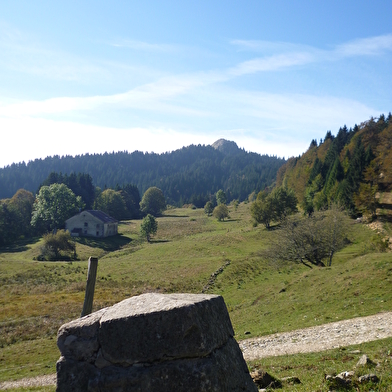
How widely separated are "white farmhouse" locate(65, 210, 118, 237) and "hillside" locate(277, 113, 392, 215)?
57.1m

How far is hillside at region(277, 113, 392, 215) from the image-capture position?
72.6 metres

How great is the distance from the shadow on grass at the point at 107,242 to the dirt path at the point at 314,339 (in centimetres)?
7344

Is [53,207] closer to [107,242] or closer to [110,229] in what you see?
[110,229]

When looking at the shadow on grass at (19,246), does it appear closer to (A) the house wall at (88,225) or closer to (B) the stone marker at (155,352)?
(A) the house wall at (88,225)

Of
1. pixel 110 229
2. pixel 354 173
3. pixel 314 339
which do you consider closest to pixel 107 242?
pixel 110 229

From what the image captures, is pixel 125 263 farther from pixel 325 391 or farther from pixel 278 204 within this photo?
pixel 325 391

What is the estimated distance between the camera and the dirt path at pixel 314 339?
16.4m

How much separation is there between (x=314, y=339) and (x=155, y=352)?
45.8 feet

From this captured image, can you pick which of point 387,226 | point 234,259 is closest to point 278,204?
point 387,226

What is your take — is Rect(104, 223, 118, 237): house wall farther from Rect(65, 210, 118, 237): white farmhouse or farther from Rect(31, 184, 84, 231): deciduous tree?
Rect(31, 184, 84, 231): deciduous tree

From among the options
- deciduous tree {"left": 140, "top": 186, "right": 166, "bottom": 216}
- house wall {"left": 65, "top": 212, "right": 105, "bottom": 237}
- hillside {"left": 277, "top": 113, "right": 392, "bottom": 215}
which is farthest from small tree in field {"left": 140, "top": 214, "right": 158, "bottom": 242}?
deciduous tree {"left": 140, "top": 186, "right": 166, "bottom": 216}

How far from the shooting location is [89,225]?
10500 cm

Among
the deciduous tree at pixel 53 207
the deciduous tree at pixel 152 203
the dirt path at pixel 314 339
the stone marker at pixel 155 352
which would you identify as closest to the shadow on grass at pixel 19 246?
the deciduous tree at pixel 53 207

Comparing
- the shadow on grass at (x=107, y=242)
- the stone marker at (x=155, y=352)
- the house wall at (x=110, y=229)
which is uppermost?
the stone marker at (x=155, y=352)
